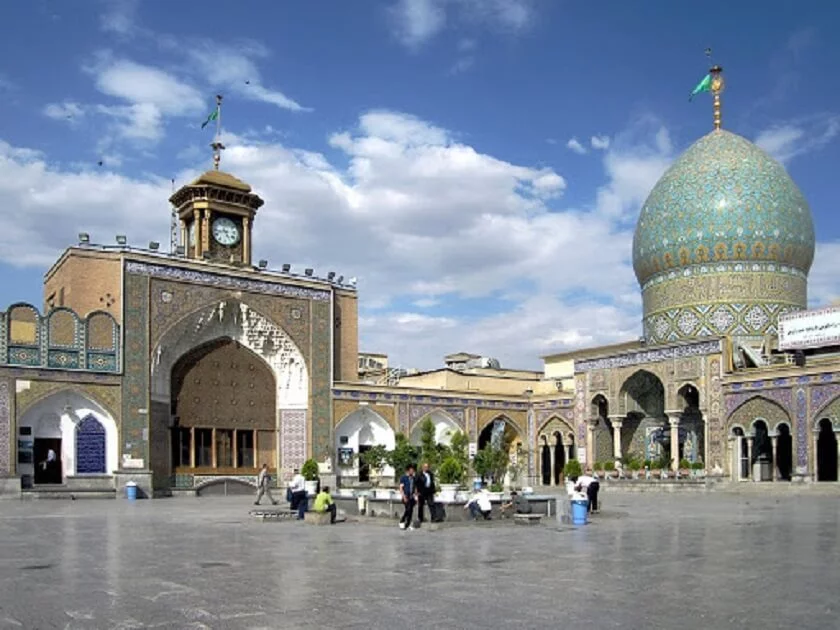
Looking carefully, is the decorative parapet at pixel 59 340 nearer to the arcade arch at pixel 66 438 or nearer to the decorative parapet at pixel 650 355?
the arcade arch at pixel 66 438

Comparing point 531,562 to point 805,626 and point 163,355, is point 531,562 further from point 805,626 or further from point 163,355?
point 163,355

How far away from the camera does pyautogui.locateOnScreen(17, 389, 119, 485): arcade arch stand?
27641mm

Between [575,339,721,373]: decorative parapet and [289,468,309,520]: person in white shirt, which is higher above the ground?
[575,339,721,373]: decorative parapet

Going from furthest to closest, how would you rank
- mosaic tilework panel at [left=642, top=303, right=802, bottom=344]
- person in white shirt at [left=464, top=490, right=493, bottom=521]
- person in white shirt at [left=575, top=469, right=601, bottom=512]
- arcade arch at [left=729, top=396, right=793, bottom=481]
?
mosaic tilework panel at [left=642, top=303, right=802, bottom=344], arcade arch at [left=729, top=396, right=793, bottom=481], person in white shirt at [left=575, top=469, right=601, bottom=512], person in white shirt at [left=464, top=490, right=493, bottom=521]

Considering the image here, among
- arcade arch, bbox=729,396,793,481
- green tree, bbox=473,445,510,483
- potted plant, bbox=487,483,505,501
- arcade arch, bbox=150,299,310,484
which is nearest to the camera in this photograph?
potted plant, bbox=487,483,505,501

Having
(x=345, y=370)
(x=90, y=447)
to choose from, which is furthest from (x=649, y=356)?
(x=90, y=447)

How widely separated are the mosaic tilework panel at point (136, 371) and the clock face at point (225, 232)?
540 centimetres

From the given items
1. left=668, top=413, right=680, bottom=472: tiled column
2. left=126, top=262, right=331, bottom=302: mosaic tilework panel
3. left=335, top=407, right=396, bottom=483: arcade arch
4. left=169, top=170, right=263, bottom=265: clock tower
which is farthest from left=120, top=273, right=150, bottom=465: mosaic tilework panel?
left=668, top=413, right=680, bottom=472: tiled column

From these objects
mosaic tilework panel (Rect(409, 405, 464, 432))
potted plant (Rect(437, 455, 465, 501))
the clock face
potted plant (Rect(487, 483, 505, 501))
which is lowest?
potted plant (Rect(487, 483, 505, 501))

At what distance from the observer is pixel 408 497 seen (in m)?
15.7

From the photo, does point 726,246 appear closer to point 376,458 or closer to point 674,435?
point 674,435

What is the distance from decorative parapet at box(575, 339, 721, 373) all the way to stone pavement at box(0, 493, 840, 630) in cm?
1713

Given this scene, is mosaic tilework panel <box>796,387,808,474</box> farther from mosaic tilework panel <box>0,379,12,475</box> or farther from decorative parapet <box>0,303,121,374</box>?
mosaic tilework panel <box>0,379,12,475</box>

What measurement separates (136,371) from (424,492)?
16.4m
